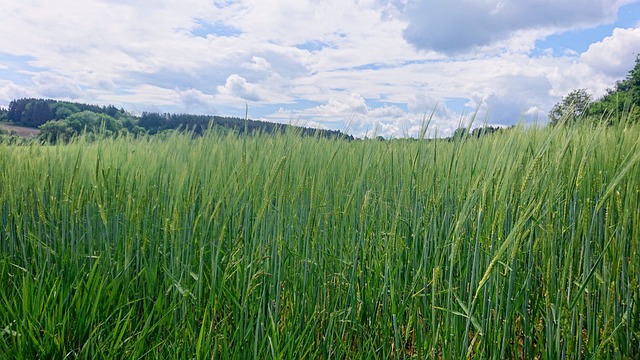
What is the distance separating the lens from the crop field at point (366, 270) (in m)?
1.22

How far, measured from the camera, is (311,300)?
1421 millimetres

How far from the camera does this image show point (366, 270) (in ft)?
4.90

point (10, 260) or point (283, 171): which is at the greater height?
point (283, 171)

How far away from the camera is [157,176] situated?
6.35ft

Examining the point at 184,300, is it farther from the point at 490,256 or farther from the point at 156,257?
the point at 490,256

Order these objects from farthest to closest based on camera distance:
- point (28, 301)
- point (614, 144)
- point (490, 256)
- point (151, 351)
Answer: point (614, 144)
point (28, 301)
point (151, 351)
point (490, 256)

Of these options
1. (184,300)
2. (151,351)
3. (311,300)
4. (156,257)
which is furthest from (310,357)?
(156,257)

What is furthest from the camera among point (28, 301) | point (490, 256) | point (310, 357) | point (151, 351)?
point (28, 301)

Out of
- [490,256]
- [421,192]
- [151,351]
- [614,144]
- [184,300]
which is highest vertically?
[614,144]

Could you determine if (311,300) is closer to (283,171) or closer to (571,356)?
(283,171)

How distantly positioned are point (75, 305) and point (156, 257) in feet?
1.10

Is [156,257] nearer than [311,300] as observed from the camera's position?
No

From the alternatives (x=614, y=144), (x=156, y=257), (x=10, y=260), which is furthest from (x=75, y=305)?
(x=614, y=144)

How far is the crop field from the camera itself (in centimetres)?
122
